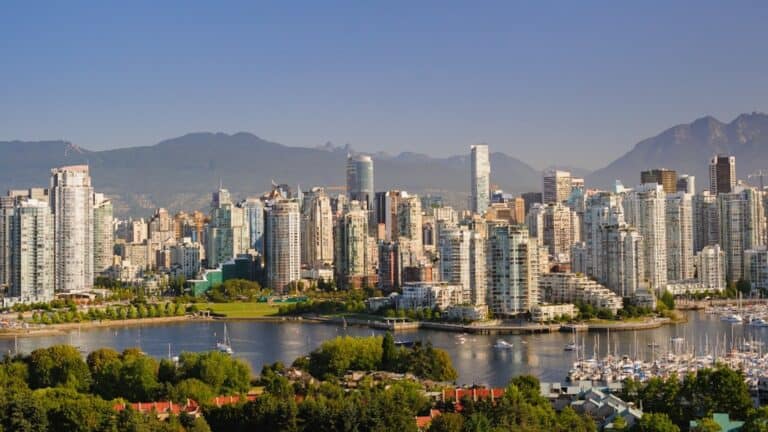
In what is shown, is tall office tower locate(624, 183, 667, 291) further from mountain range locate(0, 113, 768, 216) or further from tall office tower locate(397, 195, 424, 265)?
mountain range locate(0, 113, 768, 216)

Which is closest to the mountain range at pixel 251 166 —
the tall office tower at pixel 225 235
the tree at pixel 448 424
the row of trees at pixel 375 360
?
the tall office tower at pixel 225 235

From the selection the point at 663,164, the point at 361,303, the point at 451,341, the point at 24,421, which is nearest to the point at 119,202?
the point at 663,164

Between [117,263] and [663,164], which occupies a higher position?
[663,164]

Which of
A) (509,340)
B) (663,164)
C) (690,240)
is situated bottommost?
(509,340)

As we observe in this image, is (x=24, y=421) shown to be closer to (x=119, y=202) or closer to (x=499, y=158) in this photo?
(x=119, y=202)

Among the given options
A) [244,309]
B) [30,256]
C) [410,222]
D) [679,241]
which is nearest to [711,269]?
[679,241]

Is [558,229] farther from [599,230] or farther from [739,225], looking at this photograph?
[599,230]

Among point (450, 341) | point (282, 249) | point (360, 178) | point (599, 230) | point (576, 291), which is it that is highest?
point (360, 178)
